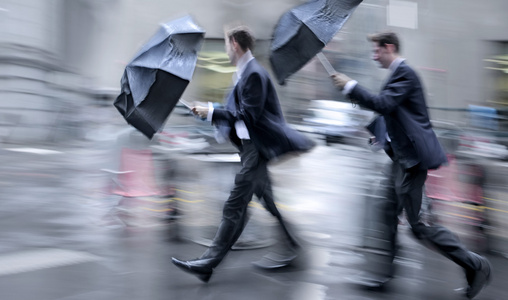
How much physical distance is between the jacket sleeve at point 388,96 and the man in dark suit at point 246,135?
66 centimetres

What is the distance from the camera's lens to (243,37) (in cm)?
522

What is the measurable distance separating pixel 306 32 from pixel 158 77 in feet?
3.63

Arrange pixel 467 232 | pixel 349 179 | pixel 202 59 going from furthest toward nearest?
pixel 202 59 → pixel 349 179 → pixel 467 232

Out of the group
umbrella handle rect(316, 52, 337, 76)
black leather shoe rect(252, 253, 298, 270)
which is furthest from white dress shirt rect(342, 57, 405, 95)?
black leather shoe rect(252, 253, 298, 270)

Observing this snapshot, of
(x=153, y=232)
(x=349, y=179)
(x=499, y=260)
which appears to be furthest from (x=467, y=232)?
(x=349, y=179)

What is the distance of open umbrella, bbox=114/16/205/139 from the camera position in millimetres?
4738

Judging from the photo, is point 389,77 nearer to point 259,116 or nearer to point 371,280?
point 259,116

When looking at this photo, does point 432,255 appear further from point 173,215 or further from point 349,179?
point 349,179

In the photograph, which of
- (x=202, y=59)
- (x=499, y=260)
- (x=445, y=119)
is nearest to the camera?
(x=499, y=260)

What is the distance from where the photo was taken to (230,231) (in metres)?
5.14

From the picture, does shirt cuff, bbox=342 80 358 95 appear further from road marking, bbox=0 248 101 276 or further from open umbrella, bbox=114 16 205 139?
road marking, bbox=0 248 101 276

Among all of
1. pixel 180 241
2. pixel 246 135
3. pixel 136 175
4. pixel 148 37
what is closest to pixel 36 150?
pixel 148 37

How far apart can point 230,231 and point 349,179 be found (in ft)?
17.2

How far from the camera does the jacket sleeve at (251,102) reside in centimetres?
500
